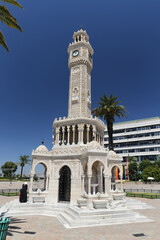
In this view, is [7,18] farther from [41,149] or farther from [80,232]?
[80,232]

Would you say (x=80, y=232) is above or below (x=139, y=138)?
below

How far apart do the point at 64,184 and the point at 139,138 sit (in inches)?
2566

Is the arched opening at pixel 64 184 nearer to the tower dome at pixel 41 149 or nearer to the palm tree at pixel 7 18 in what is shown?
the tower dome at pixel 41 149

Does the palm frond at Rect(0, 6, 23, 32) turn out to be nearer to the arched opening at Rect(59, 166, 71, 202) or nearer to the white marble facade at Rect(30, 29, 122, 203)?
the white marble facade at Rect(30, 29, 122, 203)

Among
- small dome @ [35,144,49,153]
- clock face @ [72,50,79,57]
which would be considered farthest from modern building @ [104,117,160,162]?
small dome @ [35,144,49,153]

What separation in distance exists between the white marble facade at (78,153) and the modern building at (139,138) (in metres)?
56.6

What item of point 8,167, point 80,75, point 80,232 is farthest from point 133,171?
point 8,167

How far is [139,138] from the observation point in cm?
8300

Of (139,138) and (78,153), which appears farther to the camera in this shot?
(139,138)

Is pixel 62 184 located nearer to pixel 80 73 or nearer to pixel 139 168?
pixel 80 73

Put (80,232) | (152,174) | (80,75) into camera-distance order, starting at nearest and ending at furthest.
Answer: (80,232)
(80,75)
(152,174)

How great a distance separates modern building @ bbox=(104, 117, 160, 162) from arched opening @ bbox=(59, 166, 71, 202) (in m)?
61.3

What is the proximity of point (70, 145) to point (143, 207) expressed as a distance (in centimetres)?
1380

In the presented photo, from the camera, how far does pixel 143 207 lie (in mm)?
22984
